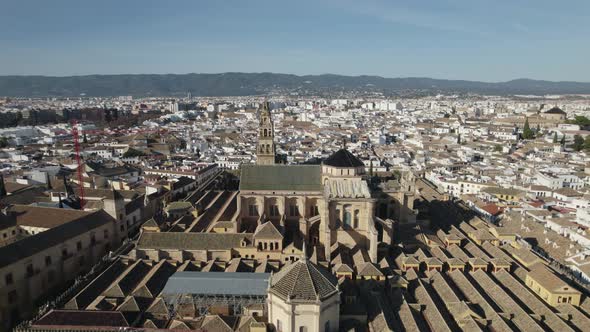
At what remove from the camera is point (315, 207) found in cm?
4234

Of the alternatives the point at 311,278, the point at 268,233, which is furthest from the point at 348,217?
the point at 311,278

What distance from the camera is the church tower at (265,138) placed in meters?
56.2

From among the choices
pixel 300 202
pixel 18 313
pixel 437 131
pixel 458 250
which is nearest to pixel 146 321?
pixel 18 313

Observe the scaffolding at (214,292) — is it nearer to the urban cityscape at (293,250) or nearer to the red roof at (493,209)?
the urban cityscape at (293,250)

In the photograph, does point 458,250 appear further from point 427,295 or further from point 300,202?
point 300,202

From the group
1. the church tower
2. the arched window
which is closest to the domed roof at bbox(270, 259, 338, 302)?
the arched window

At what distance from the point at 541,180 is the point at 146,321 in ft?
206

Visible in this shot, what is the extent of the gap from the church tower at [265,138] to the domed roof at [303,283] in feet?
108

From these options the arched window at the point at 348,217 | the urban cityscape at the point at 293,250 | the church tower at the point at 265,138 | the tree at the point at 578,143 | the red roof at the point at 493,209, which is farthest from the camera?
the tree at the point at 578,143

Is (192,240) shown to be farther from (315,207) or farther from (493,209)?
(493,209)

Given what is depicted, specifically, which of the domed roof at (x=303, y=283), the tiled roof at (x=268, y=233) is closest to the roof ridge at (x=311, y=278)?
the domed roof at (x=303, y=283)

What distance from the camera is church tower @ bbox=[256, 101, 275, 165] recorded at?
5616cm

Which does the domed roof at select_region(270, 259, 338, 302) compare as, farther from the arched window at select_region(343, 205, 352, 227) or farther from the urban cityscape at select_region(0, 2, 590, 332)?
the arched window at select_region(343, 205, 352, 227)

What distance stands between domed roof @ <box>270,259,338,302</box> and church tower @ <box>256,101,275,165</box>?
3288cm
